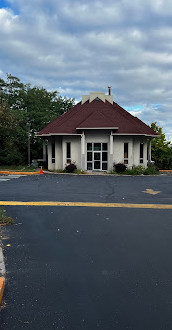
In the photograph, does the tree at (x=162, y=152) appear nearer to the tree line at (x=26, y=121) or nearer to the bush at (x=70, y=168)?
the tree line at (x=26, y=121)

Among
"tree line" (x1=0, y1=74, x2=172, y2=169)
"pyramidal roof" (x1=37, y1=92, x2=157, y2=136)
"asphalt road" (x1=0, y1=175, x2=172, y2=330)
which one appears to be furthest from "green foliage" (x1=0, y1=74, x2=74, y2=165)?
"asphalt road" (x1=0, y1=175, x2=172, y2=330)

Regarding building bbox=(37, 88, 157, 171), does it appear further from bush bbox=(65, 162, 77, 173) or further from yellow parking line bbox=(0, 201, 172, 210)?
yellow parking line bbox=(0, 201, 172, 210)

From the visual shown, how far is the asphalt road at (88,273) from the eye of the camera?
3.07 meters

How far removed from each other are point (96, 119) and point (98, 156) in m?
3.71

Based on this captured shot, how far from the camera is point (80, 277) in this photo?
402 cm

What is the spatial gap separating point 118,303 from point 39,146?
3176 cm

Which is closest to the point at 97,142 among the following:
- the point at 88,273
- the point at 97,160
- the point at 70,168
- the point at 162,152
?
the point at 97,160

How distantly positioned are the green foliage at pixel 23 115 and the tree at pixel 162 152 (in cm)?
1390

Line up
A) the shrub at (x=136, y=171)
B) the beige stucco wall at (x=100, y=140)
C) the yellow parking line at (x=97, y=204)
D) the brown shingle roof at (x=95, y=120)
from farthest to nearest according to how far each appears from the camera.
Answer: the beige stucco wall at (x=100, y=140), the brown shingle roof at (x=95, y=120), the shrub at (x=136, y=171), the yellow parking line at (x=97, y=204)

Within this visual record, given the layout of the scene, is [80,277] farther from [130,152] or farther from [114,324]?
[130,152]

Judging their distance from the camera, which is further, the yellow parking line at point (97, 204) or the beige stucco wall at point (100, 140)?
the beige stucco wall at point (100, 140)

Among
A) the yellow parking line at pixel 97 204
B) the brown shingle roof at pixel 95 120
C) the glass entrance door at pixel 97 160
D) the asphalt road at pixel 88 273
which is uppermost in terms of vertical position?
Answer: the brown shingle roof at pixel 95 120

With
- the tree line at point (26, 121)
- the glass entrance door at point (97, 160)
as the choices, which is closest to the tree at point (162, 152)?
the tree line at point (26, 121)

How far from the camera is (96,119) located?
25047mm
